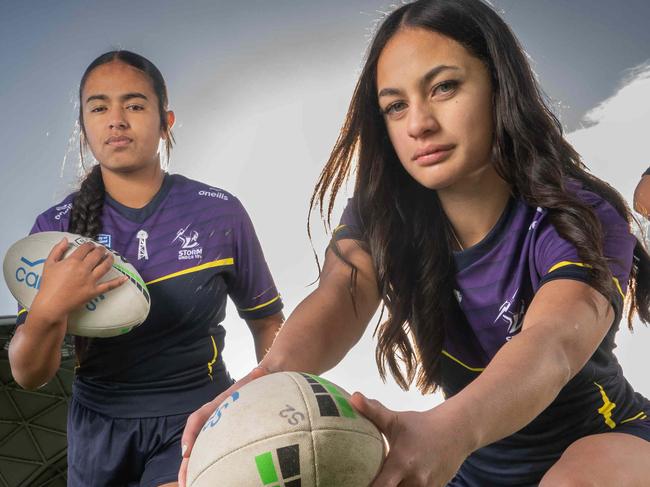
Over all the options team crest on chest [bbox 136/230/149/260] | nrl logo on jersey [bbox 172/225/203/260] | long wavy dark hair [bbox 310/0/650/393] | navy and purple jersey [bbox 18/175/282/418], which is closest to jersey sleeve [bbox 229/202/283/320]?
navy and purple jersey [bbox 18/175/282/418]

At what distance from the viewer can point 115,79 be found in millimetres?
2123

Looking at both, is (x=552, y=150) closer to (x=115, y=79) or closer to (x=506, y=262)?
(x=506, y=262)

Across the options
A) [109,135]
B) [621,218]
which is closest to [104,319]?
[109,135]

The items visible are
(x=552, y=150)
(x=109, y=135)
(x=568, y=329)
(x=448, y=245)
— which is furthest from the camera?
(x=109, y=135)

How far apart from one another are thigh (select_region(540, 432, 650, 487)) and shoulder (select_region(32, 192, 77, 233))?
1.55 meters

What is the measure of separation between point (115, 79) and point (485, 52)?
1.21 meters

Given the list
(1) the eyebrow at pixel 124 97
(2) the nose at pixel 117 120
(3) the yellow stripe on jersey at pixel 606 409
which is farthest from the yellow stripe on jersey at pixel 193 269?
(3) the yellow stripe on jersey at pixel 606 409

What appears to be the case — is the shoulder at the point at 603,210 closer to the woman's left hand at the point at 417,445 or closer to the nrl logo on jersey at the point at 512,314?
the nrl logo on jersey at the point at 512,314

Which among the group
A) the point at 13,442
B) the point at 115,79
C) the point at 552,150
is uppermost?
the point at 115,79

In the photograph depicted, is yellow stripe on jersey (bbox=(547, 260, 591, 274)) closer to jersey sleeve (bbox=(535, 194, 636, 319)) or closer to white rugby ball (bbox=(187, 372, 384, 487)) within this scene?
jersey sleeve (bbox=(535, 194, 636, 319))

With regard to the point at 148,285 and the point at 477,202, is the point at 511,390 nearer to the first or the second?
the point at 477,202

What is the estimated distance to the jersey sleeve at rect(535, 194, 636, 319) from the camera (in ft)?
4.10

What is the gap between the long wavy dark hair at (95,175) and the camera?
80.5 inches

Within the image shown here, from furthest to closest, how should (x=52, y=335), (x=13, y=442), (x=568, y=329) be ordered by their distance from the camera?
(x=13, y=442)
(x=52, y=335)
(x=568, y=329)
